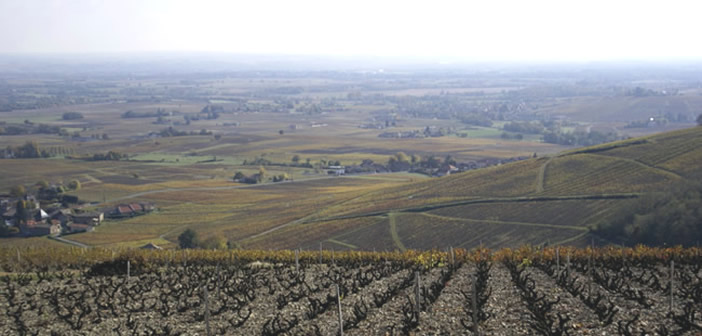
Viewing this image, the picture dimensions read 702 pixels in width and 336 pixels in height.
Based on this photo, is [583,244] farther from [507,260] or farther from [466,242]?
[507,260]

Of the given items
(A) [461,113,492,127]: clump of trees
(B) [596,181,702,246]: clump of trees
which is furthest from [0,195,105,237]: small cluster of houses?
(A) [461,113,492,127]: clump of trees

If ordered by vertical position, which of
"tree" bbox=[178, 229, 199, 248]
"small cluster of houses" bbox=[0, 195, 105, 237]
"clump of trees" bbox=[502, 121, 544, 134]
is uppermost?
"tree" bbox=[178, 229, 199, 248]

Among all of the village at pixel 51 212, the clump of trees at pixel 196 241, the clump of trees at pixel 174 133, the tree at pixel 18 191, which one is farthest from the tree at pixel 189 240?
the clump of trees at pixel 174 133

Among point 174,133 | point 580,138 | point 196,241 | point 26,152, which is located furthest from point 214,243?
point 174,133

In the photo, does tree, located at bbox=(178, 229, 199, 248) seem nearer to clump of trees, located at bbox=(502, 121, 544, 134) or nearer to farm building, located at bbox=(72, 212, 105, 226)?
farm building, located at bbox=(72, 212, 105, 226)

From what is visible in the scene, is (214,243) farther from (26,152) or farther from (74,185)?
(26,152)

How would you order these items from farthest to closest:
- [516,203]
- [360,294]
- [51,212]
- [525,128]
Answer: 1. [525,128]
2. [51,212]
3. [516,203]
4. [360,294]
